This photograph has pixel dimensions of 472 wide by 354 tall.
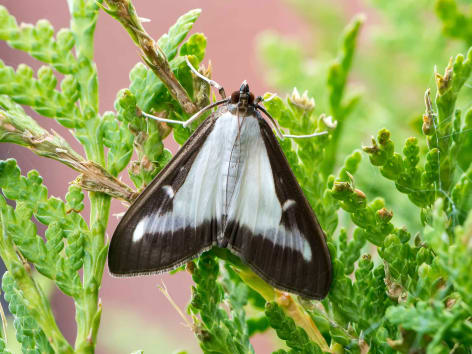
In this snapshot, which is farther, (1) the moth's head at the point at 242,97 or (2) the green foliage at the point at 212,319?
(1) the moth's head at the point at 242,97

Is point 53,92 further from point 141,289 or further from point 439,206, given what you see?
point 141,289

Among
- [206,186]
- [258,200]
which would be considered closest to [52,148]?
[206,186]

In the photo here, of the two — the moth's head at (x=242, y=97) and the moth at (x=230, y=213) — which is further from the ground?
the moth's head at (x=242, y=97)

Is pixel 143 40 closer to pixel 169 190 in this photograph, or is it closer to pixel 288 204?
pixel 169 190


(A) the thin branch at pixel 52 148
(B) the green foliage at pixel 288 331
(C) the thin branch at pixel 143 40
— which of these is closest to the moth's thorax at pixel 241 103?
(C) the thin branch at pixel 143 40

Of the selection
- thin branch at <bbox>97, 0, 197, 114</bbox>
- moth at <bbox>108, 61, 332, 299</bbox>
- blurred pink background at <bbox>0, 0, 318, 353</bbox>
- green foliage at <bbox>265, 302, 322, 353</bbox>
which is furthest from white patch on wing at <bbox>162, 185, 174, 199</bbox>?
blurred pink background at <bbox>0, 0, 318, 353</bbox>

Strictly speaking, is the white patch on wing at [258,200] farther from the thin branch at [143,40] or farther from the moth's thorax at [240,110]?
the thin branch at [143,40]

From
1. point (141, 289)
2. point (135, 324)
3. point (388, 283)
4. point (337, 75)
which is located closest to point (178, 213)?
point (388, 283)

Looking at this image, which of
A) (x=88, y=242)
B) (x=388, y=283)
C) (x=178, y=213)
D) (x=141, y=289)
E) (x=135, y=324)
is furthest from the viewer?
(x=141, y=289)
